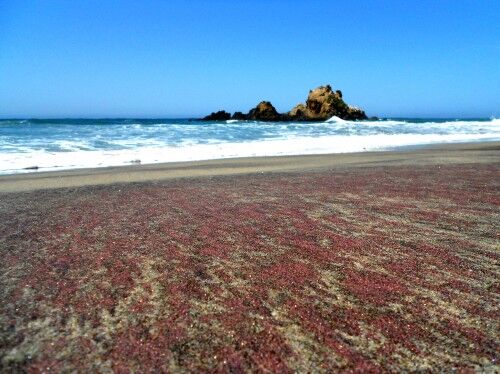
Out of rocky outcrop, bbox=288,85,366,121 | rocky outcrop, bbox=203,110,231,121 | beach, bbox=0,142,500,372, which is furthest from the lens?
rocky outcrop, bbox=203,110,231,121

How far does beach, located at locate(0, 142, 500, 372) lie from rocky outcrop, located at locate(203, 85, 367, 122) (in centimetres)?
6486

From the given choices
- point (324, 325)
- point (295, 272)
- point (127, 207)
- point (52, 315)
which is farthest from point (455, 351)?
point (127, 207)

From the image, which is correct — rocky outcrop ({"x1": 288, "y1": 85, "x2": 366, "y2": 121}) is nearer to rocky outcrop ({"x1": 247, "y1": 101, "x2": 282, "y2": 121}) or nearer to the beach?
rocky outcrop ({"x1": 247, "y1": 101, "x2": 282, "y2": 121})

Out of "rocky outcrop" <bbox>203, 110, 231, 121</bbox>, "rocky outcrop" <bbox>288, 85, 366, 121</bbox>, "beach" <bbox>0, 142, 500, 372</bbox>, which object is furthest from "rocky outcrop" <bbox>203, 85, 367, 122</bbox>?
"beach" <bbox>0, 142, 500, 372</bbox>

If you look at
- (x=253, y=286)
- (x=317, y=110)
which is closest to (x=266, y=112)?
(x=317, y=110)

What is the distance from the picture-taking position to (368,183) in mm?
4887

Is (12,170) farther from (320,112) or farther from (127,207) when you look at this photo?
(320,112)

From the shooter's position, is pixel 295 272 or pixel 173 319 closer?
pixel 173 319

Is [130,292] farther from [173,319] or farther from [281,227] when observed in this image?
[281,227]

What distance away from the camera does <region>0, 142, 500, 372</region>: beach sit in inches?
53.6

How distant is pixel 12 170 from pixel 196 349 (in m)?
8.29

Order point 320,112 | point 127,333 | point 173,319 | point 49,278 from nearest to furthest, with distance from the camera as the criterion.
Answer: point 127,333 < point 173,319 < point 49,278 < point 320,112

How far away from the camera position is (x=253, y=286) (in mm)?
1899

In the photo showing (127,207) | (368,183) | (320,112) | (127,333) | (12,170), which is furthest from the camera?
(320,112)
